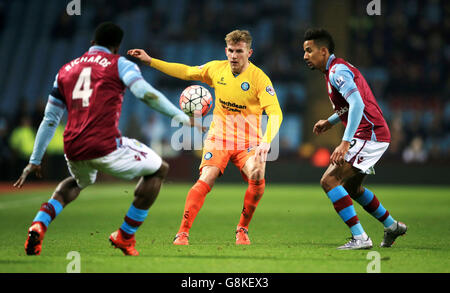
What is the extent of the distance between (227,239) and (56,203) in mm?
2025

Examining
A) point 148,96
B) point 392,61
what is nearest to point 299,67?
point 392,61

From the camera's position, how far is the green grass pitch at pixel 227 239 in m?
4.74

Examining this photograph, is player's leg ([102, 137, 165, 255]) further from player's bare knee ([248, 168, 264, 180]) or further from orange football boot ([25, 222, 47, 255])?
player's bare knee ([248, 168, 264, 180])

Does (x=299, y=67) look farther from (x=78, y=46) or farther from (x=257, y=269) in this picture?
(x=257, y=269)

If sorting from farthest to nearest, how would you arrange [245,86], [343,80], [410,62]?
[410,62] → [245,86] → [343,80]

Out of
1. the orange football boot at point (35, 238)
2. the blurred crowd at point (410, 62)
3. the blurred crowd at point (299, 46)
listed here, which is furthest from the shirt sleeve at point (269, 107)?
the blurred crowd at point (410, 62)

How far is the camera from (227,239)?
6.68m

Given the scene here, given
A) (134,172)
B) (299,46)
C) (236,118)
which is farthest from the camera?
(299,46)

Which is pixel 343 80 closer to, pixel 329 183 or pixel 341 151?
pixel 341 151

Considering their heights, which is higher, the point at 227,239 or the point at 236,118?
the point at 236,118

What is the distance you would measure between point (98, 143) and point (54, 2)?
24917 mm

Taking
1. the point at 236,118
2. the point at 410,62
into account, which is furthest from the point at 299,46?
the point at 236,118

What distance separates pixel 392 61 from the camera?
23.3 m

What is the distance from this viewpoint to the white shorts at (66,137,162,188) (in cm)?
499
